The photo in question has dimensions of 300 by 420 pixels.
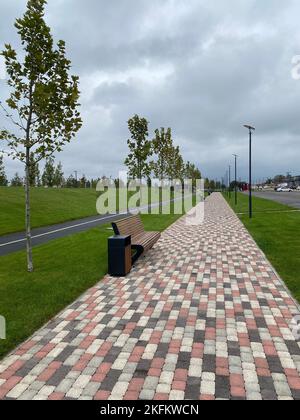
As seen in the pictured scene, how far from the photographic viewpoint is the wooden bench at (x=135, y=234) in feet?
27.2

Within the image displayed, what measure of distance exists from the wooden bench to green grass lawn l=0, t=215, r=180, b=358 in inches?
38.9

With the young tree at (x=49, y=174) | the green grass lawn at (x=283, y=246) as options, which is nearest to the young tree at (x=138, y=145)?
the green grass lawn at (x=283, y=246)

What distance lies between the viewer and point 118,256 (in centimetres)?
747

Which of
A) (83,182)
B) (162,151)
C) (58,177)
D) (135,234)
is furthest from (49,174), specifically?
(135,234)

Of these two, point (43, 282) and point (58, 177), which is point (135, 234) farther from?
point (58, 177)

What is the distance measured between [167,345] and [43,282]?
3.82 m

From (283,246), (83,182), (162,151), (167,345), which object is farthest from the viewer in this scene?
(83,182)

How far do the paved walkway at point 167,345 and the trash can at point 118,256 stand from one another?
11.7 inches

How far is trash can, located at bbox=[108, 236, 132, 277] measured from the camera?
744 cm

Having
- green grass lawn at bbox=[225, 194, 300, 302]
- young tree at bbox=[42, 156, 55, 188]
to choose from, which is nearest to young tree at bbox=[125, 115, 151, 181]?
green grass lawn at bbox=[225, 194, 300, 302]

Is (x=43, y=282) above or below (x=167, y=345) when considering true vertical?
above

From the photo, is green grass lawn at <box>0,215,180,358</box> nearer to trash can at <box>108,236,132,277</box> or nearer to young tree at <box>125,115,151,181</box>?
trash can at <box>108,236,132,277</box>

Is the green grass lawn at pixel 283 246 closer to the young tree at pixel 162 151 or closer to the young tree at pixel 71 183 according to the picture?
the young tree at pixel 162 151
